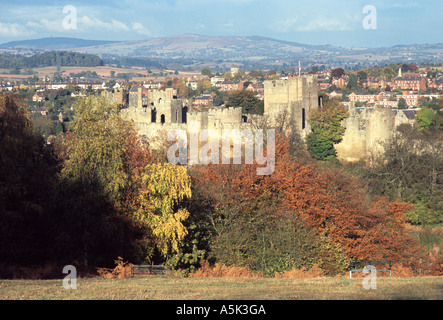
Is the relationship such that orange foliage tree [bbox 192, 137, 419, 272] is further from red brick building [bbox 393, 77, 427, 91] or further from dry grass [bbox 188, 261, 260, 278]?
red brick building [bbox 393, 77, 427, 91]

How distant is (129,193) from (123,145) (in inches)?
56.7

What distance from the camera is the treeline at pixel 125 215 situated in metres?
19.2

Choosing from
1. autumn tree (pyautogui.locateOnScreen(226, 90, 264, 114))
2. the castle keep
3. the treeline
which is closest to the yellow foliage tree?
the treeline

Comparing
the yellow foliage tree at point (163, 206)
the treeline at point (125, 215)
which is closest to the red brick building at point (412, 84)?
the treeline at point (125, 215)

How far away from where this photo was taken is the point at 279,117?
118ft

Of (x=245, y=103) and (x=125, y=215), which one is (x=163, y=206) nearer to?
(x=125, y=215)

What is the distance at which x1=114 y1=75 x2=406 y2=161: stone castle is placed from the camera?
34.0 metres

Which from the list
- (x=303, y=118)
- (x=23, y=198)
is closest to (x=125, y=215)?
(x=23, y=198)

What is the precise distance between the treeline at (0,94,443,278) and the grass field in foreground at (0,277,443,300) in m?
3.07

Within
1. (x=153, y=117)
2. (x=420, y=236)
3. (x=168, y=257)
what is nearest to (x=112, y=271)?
(x=168, y=257)

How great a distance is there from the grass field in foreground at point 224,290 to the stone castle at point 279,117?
17973mm

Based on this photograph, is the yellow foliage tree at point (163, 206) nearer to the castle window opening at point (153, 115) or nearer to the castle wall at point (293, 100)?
the castle wall at point (293, 100)

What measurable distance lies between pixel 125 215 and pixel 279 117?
17732 mm

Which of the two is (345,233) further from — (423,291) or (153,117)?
(153,117)
